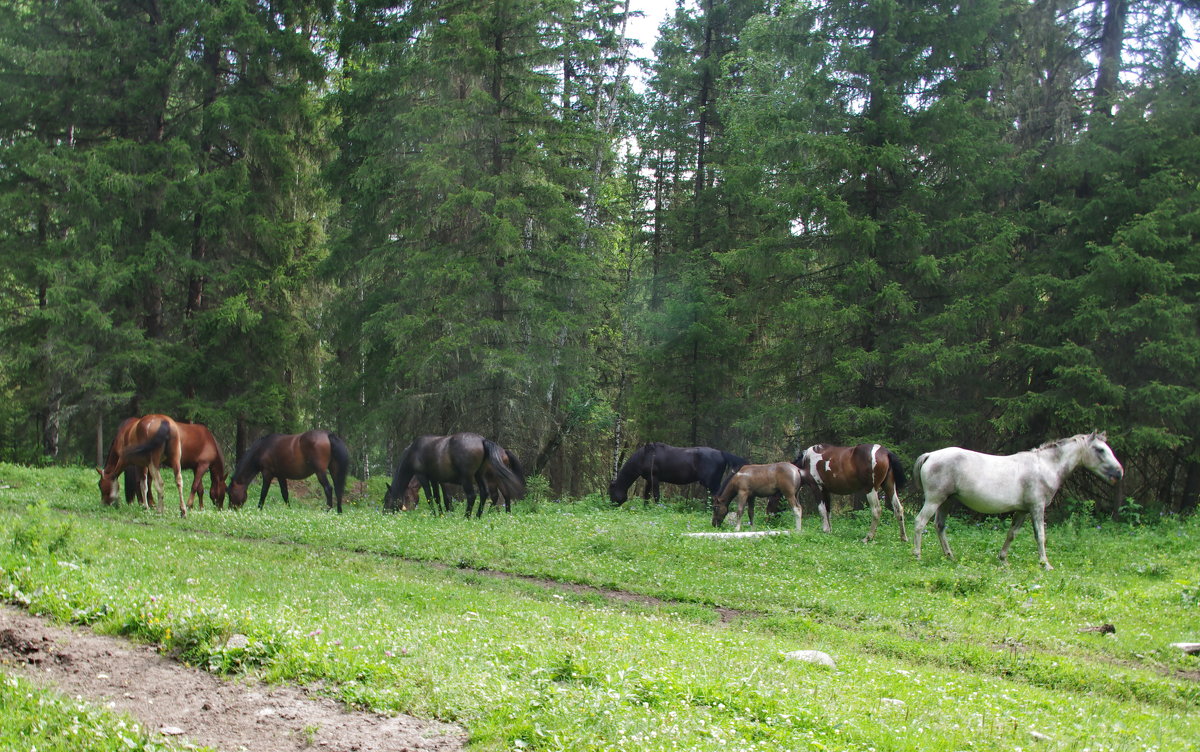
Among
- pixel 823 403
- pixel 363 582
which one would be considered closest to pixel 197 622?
pixel 363 582

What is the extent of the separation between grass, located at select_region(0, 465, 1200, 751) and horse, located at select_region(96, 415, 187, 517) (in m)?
1.02

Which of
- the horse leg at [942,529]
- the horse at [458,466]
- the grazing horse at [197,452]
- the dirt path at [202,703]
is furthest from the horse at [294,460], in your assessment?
the dirt path at [202,703]

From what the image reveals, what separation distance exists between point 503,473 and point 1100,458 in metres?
11.9

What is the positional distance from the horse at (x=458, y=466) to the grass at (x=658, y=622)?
2.78 metres

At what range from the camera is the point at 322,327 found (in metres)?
28.9

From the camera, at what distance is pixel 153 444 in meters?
17.6

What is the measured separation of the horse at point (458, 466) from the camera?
65.0 feet

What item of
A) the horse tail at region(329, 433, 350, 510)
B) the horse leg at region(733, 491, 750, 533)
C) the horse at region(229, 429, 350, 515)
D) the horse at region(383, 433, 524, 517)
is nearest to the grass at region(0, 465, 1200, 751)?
the horse leg at region(733, 491, 750, 533)

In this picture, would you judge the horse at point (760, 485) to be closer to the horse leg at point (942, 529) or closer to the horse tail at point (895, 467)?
the horse tail at point (895, 467)

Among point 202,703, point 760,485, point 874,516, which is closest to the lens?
point 202,703

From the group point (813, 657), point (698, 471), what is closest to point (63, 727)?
point (813, 657)

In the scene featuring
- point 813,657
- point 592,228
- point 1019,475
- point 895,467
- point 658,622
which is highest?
point 592,228

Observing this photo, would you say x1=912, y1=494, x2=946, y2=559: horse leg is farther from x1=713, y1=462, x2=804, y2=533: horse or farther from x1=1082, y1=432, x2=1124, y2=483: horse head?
x1=713, y1=462, x2=804, y2=533: horse

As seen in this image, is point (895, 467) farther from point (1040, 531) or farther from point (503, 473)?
→ point (503, 473)
